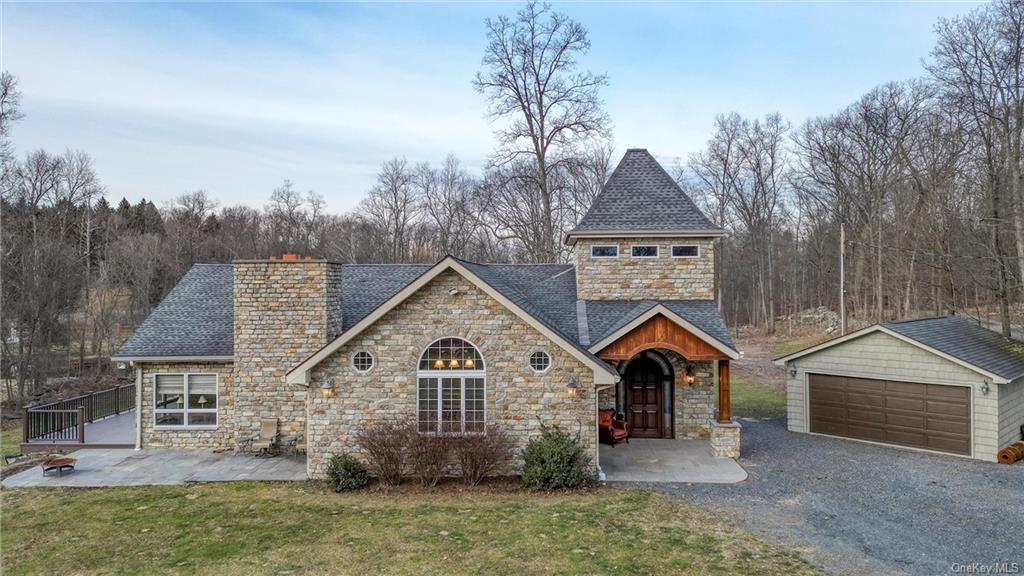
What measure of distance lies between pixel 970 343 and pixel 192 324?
66.4ft

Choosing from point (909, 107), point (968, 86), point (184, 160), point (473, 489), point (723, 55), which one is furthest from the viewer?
point (184, 160)

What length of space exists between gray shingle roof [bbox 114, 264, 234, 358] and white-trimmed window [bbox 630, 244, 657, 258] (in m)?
10.8

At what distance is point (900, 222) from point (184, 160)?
39342 mm

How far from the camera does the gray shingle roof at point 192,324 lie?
12.7m

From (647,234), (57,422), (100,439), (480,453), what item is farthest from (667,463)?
(57,422)

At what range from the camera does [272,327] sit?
41.2ft

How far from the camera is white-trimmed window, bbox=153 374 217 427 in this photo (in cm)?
1297

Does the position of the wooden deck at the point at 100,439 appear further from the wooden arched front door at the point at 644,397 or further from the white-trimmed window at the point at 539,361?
the wooden arched front door at the point at 644,397

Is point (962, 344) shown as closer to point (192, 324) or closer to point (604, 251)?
point (604, 251)

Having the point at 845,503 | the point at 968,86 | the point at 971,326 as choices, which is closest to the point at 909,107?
the point at 968,86

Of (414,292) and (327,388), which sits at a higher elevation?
(414,292)

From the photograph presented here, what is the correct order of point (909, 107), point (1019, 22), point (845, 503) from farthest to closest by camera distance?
point (909, 107) < point (1019, 22) < point (845, 503)

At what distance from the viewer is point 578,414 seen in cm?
1039

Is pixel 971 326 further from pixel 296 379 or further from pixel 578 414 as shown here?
pixel 296 379
